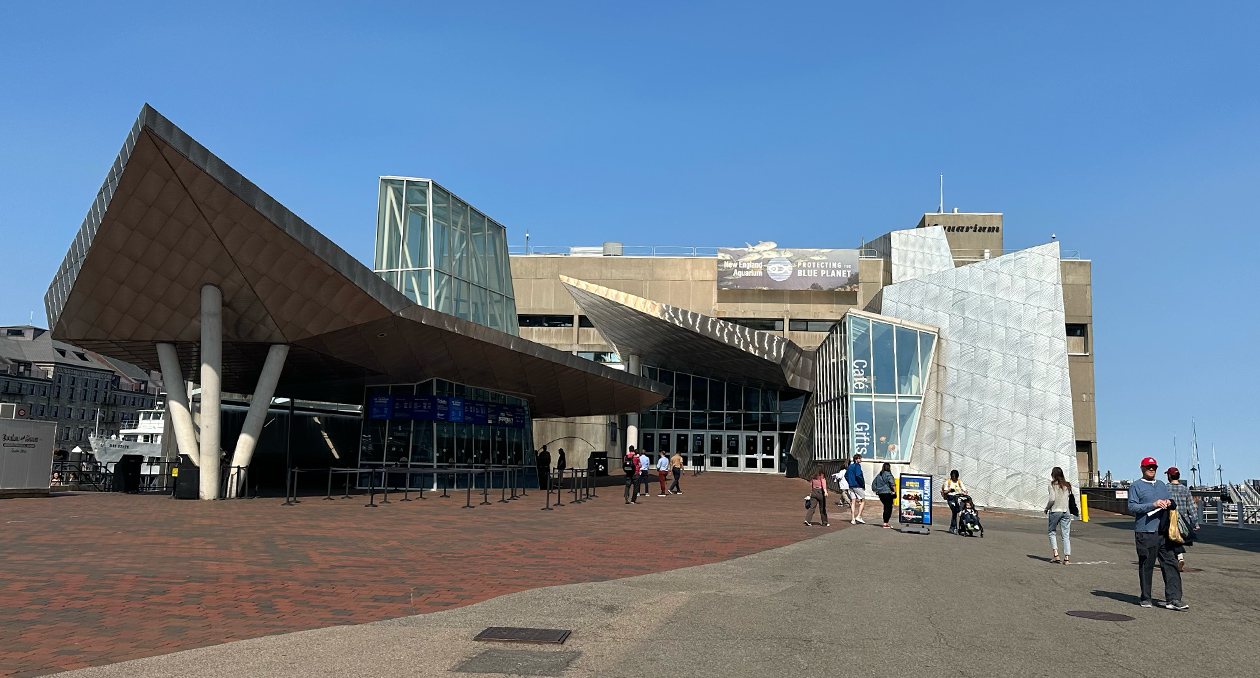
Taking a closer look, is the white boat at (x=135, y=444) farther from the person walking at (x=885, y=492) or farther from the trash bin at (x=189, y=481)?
the person walking at (x=885, y=492)

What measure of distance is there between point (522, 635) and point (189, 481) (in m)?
19.4

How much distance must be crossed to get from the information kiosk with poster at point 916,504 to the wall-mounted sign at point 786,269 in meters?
44.4

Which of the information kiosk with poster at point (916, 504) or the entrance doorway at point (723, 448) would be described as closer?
the information kiosk with poster at point (916, 504)

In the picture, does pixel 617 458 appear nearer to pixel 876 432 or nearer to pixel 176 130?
pixel 876 432

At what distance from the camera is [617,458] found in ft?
180

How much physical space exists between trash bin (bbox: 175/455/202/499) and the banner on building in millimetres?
16773

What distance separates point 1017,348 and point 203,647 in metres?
29.7

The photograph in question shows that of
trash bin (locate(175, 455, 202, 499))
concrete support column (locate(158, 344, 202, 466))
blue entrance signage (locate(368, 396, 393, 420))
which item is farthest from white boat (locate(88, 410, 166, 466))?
trash bin (locate(175, 455, 202, 499))

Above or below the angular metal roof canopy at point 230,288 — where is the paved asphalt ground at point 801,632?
below

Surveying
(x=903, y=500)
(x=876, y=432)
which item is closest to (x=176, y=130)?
(x=903, y=500)

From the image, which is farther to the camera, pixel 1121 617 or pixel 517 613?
pixel 1121 617

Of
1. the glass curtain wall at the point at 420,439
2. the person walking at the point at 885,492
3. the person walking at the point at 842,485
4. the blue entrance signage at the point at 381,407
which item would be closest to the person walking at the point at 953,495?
the person walking at the point at 885,492

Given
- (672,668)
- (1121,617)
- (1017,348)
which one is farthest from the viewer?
(1017,348)

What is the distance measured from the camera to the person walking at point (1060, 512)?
13728mm
